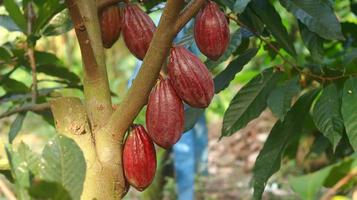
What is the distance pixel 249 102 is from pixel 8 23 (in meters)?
0.59

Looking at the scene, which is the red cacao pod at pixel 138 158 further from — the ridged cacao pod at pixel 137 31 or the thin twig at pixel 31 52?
the thin twig at pixel 31 52

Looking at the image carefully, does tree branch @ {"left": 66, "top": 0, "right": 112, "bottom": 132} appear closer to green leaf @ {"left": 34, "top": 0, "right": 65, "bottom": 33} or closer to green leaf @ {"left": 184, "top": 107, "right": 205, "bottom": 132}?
green leaf @ {"left": 34, "top": 0, "right": 65, "bottom": 33}

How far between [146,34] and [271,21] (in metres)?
0.29

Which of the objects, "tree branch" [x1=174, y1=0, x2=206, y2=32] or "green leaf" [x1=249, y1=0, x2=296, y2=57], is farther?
"green leaf" [x1=249, y1=0, x2=296, y2=57]

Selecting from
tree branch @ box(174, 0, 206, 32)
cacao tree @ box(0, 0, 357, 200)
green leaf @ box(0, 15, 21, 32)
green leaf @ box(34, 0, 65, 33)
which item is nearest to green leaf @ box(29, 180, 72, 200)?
cacao tree @ box(0, 0, 357, 200)

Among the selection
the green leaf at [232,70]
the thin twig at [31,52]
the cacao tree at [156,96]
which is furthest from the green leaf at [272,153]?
the thin twig at [31,52]

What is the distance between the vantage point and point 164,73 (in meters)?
0.91

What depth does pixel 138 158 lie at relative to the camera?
874 millimetres

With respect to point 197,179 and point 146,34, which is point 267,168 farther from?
point 197,179

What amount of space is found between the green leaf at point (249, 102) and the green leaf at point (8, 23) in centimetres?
53

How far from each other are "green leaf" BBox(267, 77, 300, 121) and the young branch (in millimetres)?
349

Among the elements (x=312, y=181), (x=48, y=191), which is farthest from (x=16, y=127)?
(x=312, y=181)

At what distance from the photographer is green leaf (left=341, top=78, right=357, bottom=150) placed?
1.08 m

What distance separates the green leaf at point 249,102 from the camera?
1.21m
